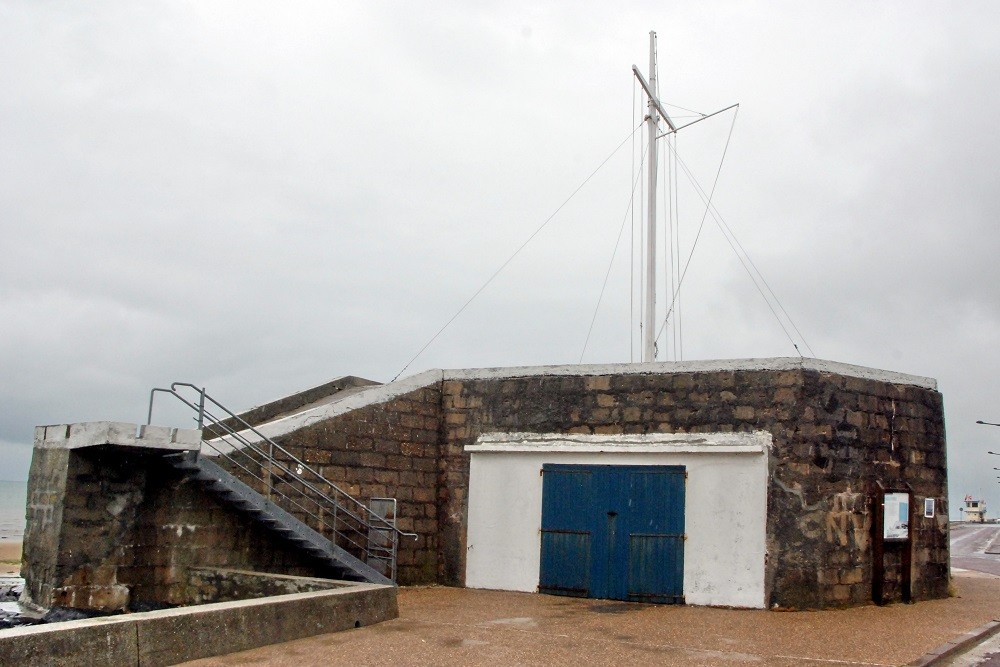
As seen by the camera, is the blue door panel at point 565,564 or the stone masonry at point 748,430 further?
the blue door panel at point 565,564

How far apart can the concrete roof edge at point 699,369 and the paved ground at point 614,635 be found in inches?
123

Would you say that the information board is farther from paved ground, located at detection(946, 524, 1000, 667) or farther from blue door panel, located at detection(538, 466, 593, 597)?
blue door panel, located at detection(538, 466, 593, 597)

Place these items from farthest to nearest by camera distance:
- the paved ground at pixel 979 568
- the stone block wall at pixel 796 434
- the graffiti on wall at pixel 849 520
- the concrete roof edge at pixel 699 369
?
the concrete roof edge at pixel 699 369 < the graffiti on wall at pixel 849 520 < the stone block wall at pixel 796 434 < the paved ground at pixel 979 568

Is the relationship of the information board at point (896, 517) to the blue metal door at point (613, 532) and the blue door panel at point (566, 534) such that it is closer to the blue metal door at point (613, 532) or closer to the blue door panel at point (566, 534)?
the blue metal door at point (613, 532)

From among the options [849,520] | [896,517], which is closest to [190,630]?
[849,520]

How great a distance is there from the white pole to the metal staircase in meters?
5.65

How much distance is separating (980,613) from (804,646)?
14.1ft

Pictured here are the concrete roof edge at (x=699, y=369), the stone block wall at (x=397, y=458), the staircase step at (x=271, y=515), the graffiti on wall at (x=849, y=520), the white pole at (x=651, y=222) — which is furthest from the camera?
the white pole at (x=651, y=222)

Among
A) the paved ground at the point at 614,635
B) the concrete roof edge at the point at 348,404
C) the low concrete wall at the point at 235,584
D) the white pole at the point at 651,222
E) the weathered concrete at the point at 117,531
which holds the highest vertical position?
the white pole at the point at 651,222

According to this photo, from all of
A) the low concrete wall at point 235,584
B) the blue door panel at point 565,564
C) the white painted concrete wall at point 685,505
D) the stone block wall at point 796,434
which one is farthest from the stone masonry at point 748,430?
the low concrete wall at point 235,584

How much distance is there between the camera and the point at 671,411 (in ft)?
44.0

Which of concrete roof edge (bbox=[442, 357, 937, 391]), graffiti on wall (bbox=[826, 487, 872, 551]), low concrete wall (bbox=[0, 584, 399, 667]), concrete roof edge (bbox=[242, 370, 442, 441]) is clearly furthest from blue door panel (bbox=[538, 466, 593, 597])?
low concrete wall (bbox=[0, 584, 399, 667])

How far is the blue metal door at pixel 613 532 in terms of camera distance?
13.1 m

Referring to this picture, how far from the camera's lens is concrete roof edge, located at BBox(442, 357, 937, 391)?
42.3 ft
